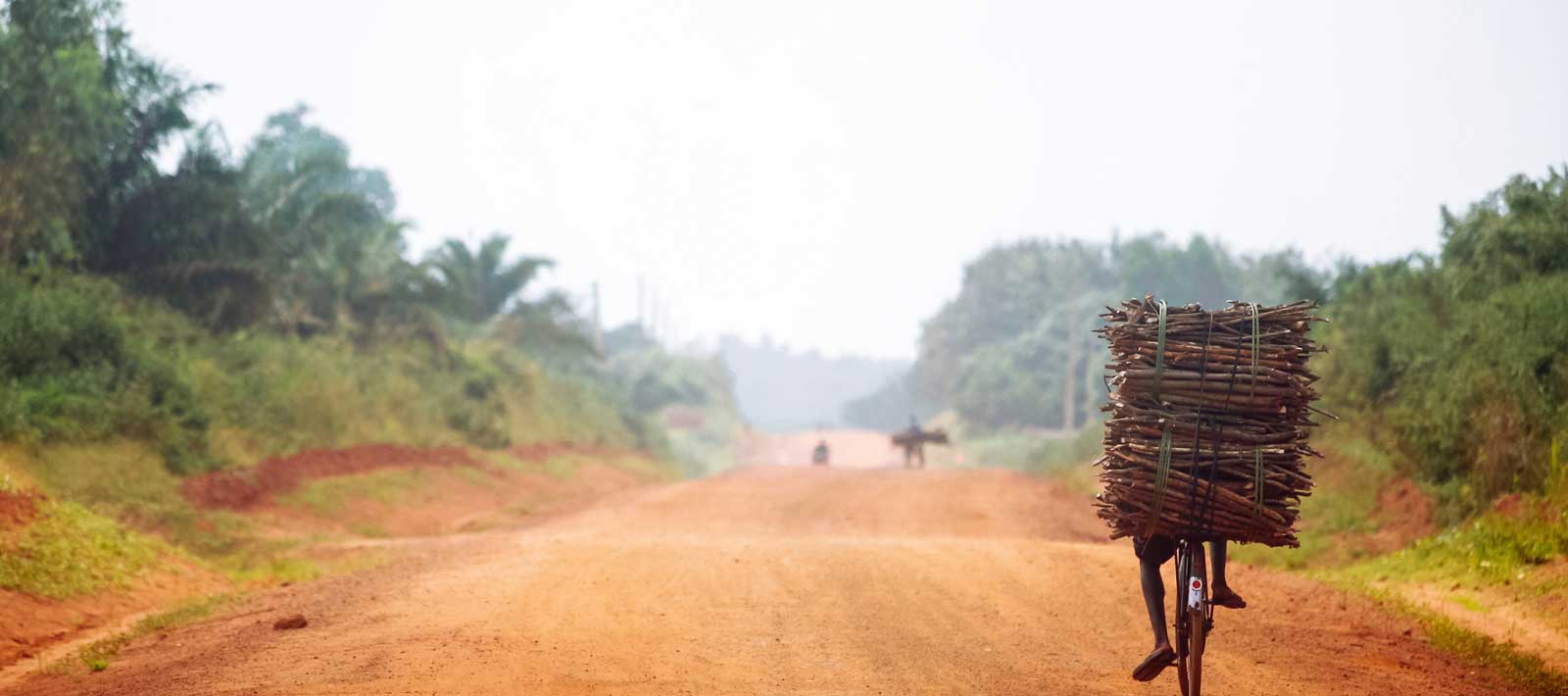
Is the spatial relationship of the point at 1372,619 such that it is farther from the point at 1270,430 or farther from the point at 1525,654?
the point at 1270,430

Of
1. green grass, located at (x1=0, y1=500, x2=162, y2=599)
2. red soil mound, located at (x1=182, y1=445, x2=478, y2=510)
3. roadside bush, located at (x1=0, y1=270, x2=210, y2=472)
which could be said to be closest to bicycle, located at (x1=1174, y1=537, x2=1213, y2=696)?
green grass, located at (x1=0, y1=500, x2=162, y2=599)

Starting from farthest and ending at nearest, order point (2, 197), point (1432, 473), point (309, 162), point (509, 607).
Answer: point (309, 162)
point (2, 197)
point (1432, 473)
point (509, 607)

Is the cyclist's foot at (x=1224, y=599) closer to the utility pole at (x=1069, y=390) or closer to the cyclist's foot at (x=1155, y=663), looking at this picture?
the cyclist's foot at (x=1155, y=663)

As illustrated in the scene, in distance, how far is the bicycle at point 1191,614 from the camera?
274 inches

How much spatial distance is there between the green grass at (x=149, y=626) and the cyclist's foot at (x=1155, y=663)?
689 centimetres

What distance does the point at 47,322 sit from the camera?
55.7ft

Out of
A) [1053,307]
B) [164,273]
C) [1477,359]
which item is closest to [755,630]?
[1477,359]

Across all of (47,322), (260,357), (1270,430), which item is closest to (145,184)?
(260,357)

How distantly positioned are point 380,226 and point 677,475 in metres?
14.0

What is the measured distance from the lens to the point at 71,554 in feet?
38.4

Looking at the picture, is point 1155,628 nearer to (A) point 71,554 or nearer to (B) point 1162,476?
(B) point 1162,476

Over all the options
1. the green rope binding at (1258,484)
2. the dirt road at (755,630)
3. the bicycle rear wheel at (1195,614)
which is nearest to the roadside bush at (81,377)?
the dirt road at (755,630)

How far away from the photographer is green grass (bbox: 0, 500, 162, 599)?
10.8 metres

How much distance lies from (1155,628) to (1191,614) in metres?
0.29
